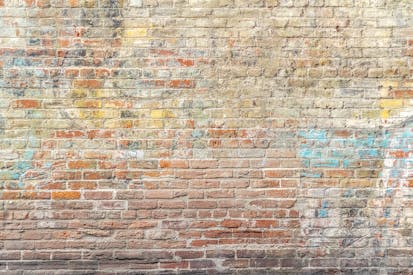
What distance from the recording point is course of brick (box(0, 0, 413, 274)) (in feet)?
11.6

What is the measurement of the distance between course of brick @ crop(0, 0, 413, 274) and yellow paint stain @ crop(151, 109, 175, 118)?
0.01m

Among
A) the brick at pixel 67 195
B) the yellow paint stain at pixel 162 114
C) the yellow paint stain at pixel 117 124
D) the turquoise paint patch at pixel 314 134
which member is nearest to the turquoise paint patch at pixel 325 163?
the turquoise paint patch at pixel 314 134

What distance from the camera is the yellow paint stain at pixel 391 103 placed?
142 inches

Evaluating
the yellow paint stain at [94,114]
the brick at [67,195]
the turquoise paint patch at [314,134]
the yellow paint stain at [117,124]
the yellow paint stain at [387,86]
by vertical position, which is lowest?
the brick at [67,195]

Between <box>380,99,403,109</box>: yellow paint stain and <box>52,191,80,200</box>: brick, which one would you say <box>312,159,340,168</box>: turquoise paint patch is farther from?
<box>52,191,80,200</box>: brick

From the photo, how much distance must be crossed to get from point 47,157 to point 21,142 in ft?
0.77

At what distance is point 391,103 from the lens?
142 inches

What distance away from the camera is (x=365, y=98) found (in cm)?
362

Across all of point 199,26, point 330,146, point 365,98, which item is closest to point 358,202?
point 330,146

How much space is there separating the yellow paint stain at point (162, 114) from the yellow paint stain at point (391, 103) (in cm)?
169

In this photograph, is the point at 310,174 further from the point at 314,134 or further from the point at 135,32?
the point at 135,32

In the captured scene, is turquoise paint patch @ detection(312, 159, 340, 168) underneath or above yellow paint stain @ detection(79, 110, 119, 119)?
underneath

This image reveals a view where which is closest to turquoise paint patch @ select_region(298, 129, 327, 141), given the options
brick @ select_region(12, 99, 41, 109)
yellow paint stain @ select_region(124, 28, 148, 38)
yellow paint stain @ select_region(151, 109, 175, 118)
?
yellow paint stain @ select_region(151, 109, 175, 118)

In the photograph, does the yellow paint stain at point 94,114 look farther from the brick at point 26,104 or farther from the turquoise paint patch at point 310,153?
the turquoise paint patch at point 310,153
